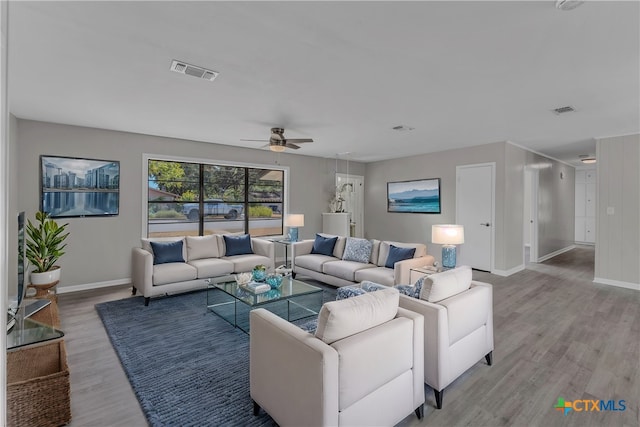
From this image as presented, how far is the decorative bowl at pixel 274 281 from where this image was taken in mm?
3616

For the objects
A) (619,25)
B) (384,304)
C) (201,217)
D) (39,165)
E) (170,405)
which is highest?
(619,25)

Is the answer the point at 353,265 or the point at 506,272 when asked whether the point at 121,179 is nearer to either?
the point at 353,265

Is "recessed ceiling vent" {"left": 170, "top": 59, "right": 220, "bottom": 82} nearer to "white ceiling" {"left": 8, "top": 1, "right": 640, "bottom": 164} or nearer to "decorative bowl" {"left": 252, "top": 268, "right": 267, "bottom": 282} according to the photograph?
"white ceiling" {"left": 8, "top": 1, "right": 640, "bottom": 164}

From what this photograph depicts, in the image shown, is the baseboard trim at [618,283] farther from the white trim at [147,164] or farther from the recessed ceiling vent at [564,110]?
the white trim at [147,164]

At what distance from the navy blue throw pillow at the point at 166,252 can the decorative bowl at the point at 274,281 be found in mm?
1749

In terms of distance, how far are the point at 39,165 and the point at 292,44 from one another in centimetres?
419

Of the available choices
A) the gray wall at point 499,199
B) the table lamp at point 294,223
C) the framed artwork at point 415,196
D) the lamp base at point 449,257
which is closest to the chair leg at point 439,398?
the lamp base at point 449,257

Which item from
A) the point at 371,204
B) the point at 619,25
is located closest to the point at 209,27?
the point at 619,25

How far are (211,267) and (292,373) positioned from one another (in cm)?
324

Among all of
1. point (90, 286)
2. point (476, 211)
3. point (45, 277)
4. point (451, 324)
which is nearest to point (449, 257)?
point (451, 324)

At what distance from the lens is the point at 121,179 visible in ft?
16.1

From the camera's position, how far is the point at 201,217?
229 inches

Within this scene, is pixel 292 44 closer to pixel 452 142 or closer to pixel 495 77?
pixel 495 77

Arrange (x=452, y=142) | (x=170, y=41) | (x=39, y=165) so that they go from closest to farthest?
1. (x=170, y=41)
2. (x=39, y=165)
3. (x=452, y=142)
